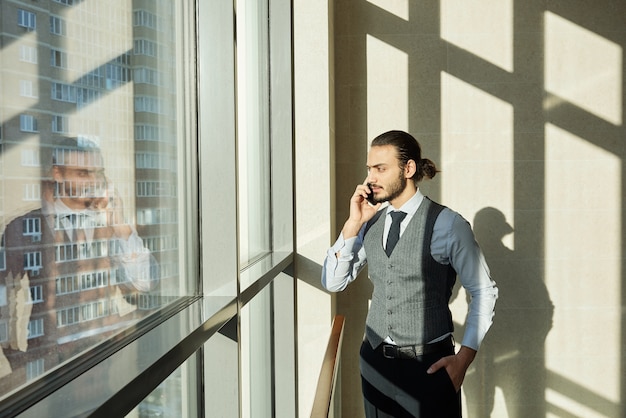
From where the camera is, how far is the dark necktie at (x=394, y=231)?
2582 millimetres

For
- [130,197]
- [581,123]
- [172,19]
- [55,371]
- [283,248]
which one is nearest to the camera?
[55,371]

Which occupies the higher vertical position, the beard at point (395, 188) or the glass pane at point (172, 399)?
the beard at point (395, 188)

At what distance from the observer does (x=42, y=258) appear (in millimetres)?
932

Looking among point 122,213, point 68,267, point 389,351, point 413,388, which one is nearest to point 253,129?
point 389,351

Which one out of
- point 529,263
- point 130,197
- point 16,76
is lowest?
point 529,263

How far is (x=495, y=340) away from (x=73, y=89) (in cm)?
326

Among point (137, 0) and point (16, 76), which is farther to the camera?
→ point (137, 0)

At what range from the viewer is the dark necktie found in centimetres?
258

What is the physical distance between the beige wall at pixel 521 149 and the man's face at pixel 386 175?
1077mm

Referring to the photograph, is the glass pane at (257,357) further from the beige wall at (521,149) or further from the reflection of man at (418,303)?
the beige wall at (521,149)

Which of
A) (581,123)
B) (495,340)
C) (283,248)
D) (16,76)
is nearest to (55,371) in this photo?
(16,76)

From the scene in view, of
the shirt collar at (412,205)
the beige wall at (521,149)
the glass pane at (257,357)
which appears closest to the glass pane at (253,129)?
the glass pane at (257,357)

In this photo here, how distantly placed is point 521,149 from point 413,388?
1820mm

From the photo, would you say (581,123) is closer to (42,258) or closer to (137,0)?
(137,0)
